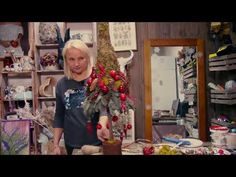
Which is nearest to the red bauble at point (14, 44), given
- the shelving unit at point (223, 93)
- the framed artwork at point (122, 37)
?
the framed artwork at point (122, 37)

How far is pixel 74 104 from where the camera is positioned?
1.78 meters

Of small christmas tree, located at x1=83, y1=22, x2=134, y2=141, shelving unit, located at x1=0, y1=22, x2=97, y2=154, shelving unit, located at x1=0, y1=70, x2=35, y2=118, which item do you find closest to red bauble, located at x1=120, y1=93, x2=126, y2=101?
small christmas tree, located at x1=83, y1=22, x2=134, y2=141

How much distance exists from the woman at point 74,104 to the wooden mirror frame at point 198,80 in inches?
30.2

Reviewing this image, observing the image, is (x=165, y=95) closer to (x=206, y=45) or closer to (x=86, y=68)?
(x=206, y=45)

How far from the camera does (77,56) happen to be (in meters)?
1.87

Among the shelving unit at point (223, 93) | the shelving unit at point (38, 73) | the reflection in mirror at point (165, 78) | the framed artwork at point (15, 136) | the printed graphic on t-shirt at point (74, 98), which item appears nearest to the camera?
the printed graphic on t-shirt at point (74, 98)

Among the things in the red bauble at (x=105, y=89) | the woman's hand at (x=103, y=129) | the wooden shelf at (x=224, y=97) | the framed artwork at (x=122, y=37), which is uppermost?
the framed artwork at (x=122, y=37)

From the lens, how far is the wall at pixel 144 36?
2.55 m

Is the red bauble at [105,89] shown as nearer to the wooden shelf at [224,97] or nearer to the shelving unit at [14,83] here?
the wooden shelf at [224,97]

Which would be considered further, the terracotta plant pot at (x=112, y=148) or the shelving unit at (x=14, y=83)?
the shelving unit at (x=14, y=83)

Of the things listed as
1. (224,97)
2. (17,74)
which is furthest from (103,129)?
(17,74)

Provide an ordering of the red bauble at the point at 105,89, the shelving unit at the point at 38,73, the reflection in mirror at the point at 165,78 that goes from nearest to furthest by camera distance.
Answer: the red bauble at the point at 105,89 → the reflection in mirror at the point at 165,78 → the shelving unit at the point at 38,73
